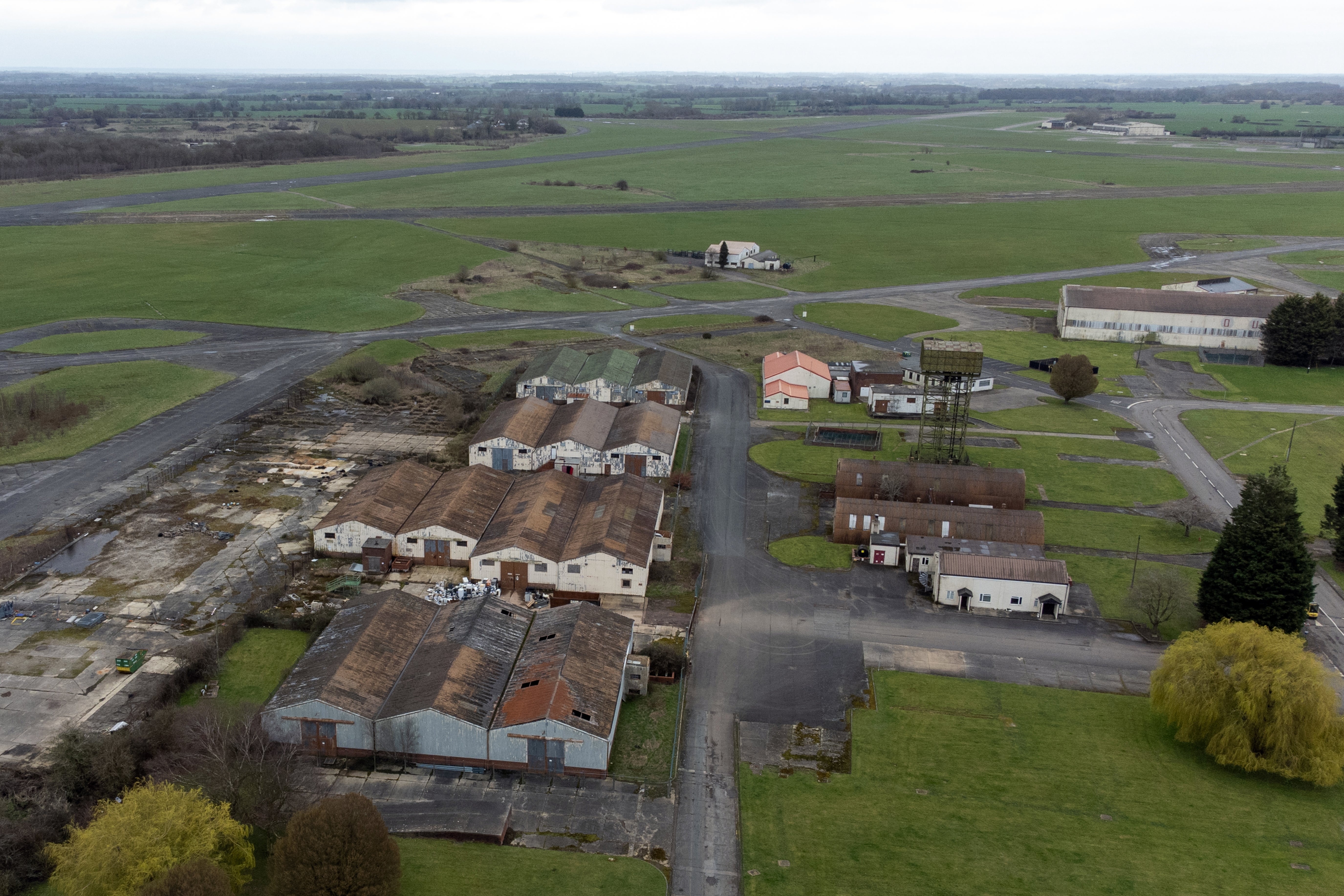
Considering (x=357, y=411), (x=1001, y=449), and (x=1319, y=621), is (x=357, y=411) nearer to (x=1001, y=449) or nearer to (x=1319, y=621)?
(x=1001, y=449)

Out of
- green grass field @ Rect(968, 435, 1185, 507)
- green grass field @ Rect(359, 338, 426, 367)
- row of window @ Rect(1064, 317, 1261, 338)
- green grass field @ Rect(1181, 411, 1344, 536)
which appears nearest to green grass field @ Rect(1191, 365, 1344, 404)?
green grass field @ Rect(1181, 411, 1344, 536)

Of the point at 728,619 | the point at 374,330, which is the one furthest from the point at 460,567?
the point at 374,330

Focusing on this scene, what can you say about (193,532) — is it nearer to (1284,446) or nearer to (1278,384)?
(1284,446)

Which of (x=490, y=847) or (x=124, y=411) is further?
(x=124, y=411)

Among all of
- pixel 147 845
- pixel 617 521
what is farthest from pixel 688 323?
pixel 147 845

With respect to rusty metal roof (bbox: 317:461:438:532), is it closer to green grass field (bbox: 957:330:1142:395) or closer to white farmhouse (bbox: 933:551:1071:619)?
white farmhouse (bbox: 933:551:1071:619)

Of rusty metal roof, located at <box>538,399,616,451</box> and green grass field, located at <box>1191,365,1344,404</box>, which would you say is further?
green grass field, located at <box>1191,365,1344,404</box>
